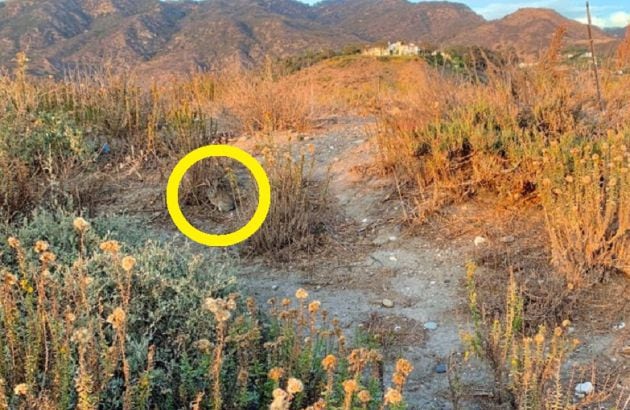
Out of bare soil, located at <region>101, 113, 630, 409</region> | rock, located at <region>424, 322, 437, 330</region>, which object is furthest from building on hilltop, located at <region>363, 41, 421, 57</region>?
rock, located at <region>424, 322, 437, 330</region>

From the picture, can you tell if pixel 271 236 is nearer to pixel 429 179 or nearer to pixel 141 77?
pixel 429 179

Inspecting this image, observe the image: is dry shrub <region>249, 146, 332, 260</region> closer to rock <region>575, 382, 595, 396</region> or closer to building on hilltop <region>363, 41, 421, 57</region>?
rock <region>575, 382, 595, 396</region>

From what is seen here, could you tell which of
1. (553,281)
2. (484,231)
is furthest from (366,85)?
(553,281)

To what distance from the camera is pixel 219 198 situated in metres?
4.81

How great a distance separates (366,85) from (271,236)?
633cm

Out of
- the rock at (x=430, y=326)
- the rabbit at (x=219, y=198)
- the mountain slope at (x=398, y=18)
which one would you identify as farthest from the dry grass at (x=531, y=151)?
the mountain slope at (x=398, y=18)

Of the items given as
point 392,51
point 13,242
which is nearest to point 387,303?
point 13,242

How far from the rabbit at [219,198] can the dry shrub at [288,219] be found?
0.53 meters

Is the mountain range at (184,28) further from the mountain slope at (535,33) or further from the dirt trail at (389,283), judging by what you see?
the dirt trail at (389,283)

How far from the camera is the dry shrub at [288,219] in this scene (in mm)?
4113

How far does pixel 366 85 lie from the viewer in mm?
9945

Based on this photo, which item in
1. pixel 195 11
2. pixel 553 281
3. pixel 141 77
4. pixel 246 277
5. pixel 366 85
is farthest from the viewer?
pixel 195 11

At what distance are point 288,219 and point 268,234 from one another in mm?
192

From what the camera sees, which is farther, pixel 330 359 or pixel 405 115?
pixel 405 115
